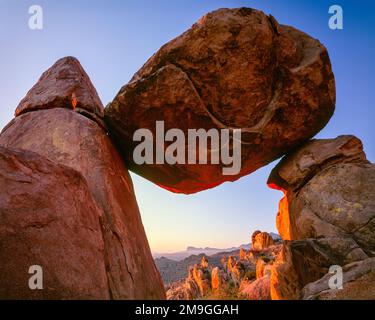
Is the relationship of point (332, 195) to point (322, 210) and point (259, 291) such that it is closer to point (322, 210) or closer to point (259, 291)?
point (322, 210)

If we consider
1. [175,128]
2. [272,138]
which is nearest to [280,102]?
[272,138]

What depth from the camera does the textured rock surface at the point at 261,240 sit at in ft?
134

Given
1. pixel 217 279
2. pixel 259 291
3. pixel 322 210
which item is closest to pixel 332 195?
pixel 322 210

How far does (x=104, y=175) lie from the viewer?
243 inches

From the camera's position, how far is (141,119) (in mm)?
7188

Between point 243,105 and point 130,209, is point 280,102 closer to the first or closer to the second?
point 243,105

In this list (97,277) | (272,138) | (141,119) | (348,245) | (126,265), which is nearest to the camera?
(97,277)

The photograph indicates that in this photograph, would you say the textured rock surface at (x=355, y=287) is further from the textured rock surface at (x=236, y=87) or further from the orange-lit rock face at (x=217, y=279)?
the orange-lit rock face at (x=217, y=279)

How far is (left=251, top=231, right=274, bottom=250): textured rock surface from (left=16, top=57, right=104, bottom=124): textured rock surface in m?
36.5

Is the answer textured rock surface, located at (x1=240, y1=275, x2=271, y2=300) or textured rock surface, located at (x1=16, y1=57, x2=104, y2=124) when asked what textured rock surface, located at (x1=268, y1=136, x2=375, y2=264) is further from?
textured rock surface, located at (x1=240, y1=275, x2=271, y2=300)

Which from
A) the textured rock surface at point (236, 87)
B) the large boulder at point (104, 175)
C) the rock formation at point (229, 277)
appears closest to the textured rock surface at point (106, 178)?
the large boulder at point (104, 175)

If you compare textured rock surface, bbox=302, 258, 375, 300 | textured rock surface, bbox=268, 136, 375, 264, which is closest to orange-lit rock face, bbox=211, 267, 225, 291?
textured rock surface, bbox=268, 136, 375, 264

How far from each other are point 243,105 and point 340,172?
105 inches

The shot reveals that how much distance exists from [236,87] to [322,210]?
328 cm
